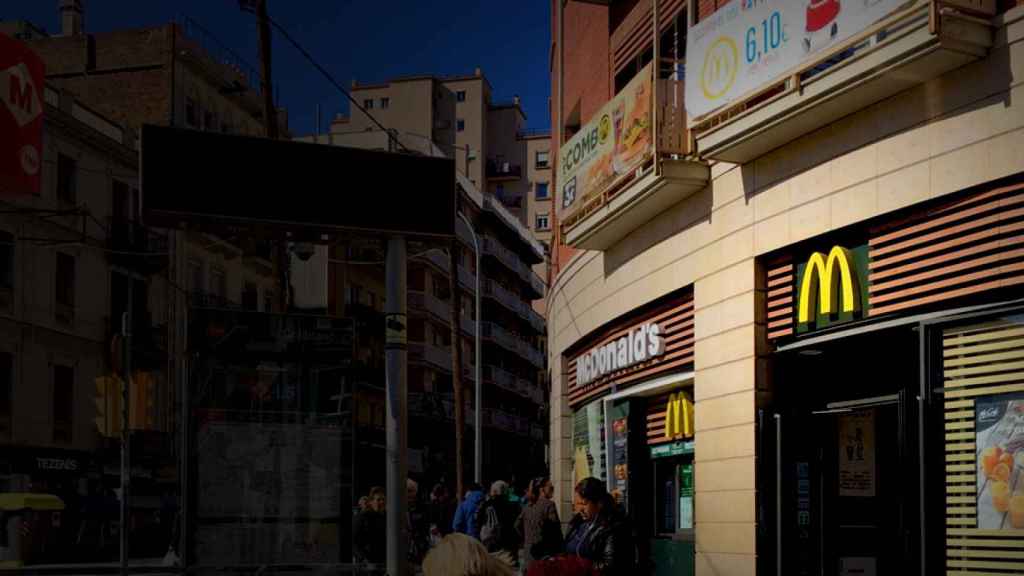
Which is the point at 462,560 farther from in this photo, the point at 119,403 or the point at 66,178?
the point at 66,178

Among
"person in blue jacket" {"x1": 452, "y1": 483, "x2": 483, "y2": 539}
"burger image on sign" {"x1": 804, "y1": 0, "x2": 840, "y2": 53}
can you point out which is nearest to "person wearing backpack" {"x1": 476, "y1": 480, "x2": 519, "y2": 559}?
"person in blue jacket" {"x1": 452, "y1": 483, "x2": 483, "y2": 539}

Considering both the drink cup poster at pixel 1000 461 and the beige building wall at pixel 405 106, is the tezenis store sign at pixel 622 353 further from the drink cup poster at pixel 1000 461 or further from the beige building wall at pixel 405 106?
the beige building wall at pixel 405 106

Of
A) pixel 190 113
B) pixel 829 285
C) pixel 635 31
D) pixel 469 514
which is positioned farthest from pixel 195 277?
pixel 829 285

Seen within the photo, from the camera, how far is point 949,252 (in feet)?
35.7

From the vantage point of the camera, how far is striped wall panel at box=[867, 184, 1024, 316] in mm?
10164

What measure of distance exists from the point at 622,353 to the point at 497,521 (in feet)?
10.8

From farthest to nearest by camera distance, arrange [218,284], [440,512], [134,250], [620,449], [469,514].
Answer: [218,284] < [134,250] < [440,512] < [620,449] < [469,514]

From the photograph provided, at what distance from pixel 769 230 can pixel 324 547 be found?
609cm

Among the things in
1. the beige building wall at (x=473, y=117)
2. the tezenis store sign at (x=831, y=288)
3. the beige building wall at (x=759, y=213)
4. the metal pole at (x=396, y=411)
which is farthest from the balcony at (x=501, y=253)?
the metal pole at (x=396, y=411)

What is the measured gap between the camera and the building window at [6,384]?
3531 centimetres

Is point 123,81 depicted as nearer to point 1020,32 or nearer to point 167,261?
point 167,261

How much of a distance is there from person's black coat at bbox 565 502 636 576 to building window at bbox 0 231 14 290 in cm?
3035

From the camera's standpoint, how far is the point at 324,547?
9.34m

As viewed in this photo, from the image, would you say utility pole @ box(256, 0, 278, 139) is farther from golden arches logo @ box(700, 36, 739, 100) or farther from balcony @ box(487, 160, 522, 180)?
balcony @ box(487, 160, 522, 180)
